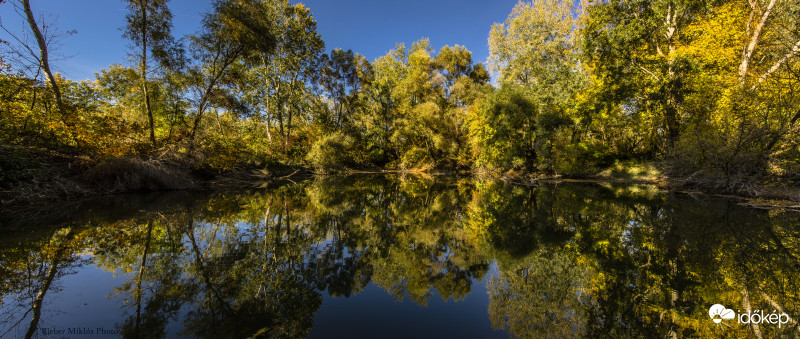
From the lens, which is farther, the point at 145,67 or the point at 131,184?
the point at 145,67

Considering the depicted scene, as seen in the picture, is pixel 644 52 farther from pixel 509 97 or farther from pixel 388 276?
pixel 388 276

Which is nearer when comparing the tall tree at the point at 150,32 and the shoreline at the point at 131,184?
the shoreline at the point at 131,184

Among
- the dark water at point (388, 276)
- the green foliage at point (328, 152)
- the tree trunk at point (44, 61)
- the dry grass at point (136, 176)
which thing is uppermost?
the tree trunk at point (44, 61)

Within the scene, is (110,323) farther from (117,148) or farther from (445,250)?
(117,148)

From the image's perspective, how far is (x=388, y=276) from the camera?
3.78 meters

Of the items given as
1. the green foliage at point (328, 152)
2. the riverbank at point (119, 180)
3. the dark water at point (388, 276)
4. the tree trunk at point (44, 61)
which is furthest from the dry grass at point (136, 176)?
the green foliage at point (328, 152)

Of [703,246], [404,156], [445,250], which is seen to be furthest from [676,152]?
[404,156]

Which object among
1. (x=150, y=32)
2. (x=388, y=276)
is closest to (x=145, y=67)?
(x=150, y=32)

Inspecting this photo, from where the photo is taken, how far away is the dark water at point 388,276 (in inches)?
102

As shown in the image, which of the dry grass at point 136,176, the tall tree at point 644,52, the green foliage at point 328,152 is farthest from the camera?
the green foliage at point 328,152

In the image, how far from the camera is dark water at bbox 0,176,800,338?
2.59 meters

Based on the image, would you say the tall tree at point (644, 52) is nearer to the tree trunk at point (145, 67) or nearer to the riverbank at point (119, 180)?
the riverbank at point (119, 180)

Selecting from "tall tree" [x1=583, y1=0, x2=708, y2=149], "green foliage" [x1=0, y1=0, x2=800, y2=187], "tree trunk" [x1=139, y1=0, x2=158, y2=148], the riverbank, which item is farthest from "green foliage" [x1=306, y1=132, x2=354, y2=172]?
"tall tree" [x1=583, y1=0, x2=708, y2=149]

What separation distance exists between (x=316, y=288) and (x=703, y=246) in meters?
6.55
